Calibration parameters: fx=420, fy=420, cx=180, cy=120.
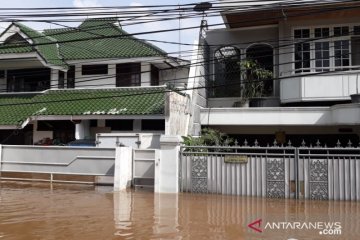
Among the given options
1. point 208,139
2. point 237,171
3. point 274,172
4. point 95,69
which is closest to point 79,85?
point 95,69

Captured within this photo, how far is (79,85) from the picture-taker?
19.5 metres

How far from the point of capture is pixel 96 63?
1902 centimetres

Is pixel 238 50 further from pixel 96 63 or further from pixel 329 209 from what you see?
pixel 329 209

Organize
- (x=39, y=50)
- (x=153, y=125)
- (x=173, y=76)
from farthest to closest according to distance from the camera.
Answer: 1. (x=173, y=76)
2. (x=39, y=50)
3. (x=153, y=125)

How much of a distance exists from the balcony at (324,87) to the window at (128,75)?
6.89 meters

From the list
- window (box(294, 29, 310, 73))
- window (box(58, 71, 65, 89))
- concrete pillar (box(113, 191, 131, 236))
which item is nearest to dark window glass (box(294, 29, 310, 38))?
window (box(294, 29, 310, 73))

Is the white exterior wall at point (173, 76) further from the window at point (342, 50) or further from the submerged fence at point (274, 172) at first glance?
the submerged fence at point (274, 172)

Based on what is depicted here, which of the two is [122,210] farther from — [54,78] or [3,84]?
[3,84]

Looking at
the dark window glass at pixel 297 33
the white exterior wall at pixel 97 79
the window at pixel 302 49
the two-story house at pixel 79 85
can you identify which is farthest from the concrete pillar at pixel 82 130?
the dark window glass at pixel 297 33

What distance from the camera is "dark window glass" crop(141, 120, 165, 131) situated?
658 inches

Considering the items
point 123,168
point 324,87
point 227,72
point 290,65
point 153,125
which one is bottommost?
point 123,168

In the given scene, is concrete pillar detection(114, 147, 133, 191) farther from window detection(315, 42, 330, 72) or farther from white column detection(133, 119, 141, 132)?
window detection(315, 42, 330, 72)

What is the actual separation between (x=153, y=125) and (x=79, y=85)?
4.78 meters

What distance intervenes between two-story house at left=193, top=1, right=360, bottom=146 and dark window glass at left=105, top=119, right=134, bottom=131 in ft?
10.2
